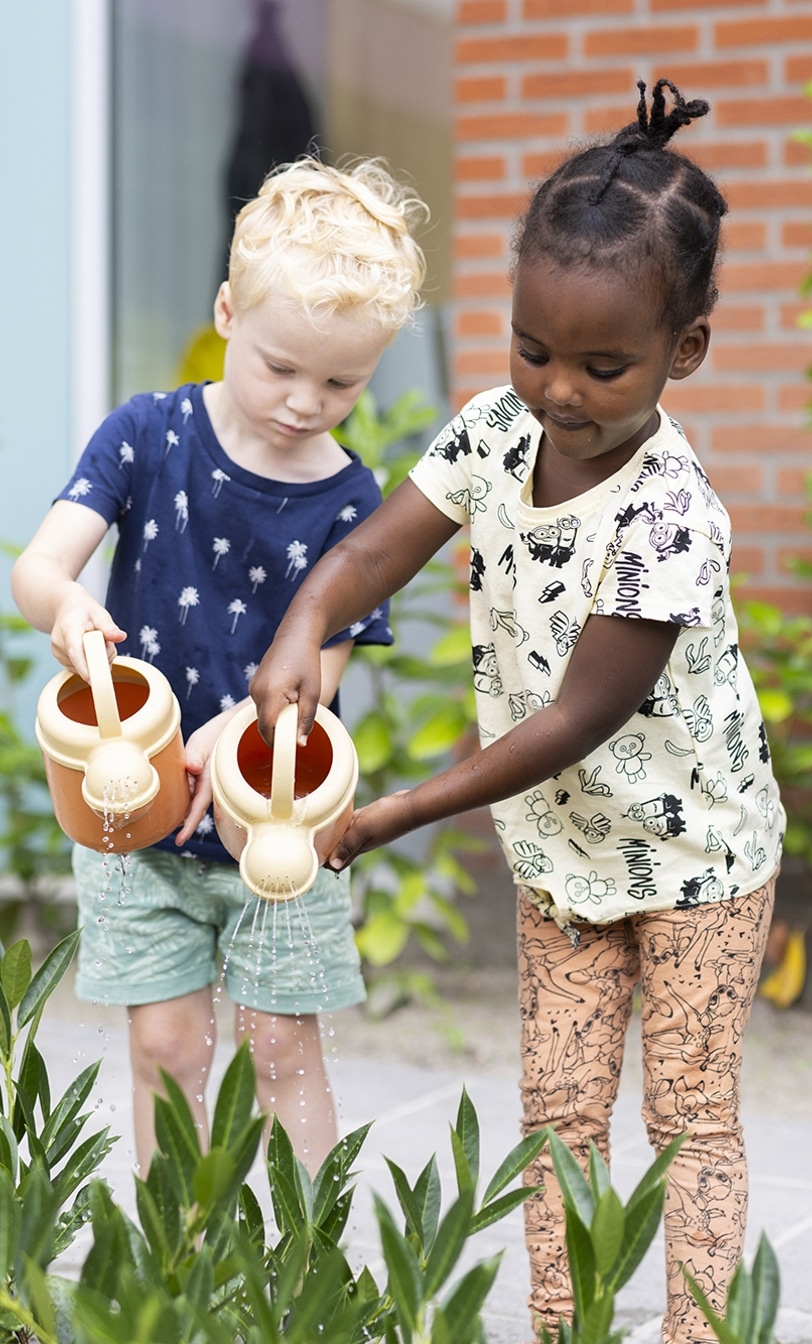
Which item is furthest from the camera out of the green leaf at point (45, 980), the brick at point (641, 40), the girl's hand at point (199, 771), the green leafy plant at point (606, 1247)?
the brick at point (641, 40)

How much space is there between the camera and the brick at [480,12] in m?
4.50

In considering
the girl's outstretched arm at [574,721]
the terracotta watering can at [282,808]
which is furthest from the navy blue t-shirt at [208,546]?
the girl's outstretched arm at [574,721]

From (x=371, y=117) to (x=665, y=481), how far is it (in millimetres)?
3576

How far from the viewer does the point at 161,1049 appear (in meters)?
2.46

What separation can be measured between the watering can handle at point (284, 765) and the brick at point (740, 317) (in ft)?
9.20

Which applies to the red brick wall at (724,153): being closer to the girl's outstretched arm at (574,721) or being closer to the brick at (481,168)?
the brick at (481,168)

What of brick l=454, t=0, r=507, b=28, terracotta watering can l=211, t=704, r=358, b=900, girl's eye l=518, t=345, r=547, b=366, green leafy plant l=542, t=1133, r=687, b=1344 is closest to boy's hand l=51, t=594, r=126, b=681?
terracotta watering can l=211, t=704, r=358, b=900

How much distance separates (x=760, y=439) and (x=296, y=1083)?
250 cm

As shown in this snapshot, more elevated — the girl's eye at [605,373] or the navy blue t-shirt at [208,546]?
the girl's eye at [605,373]

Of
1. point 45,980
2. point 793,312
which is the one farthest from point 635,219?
point 793,312

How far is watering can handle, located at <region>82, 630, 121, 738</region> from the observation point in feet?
6.22

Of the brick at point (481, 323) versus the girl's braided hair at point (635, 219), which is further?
the brick at point (481, 323)

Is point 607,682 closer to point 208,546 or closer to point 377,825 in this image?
point 377,825

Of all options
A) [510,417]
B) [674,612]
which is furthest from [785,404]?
[674,612]
